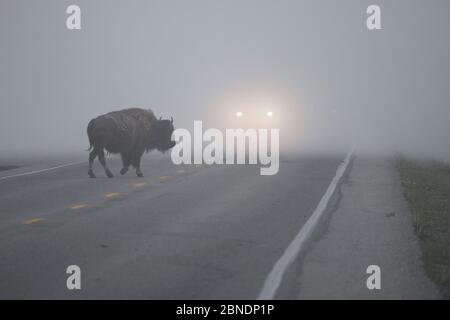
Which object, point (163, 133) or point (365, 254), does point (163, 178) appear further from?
point (365, 254)

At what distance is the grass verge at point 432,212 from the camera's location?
8.07 m

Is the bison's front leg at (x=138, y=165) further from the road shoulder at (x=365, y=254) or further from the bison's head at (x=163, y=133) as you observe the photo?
the road shoulder at (x=365, y=254)

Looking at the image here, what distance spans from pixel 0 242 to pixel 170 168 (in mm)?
9774

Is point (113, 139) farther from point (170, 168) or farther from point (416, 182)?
point (416, 182)

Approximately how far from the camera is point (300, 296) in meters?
6.84

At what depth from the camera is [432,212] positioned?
1163 centimetres

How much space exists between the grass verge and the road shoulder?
5.2 inches

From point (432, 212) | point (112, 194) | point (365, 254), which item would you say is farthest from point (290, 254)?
point (112, 194)

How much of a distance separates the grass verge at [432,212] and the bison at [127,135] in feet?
20.5

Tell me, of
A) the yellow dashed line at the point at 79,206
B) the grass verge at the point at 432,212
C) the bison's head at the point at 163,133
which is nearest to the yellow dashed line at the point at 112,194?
the yellow dashed line at the point at 79,206

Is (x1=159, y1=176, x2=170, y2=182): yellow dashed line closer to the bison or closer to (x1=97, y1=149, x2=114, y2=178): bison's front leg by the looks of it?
the bison

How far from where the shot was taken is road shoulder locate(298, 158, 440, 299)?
7117 mm

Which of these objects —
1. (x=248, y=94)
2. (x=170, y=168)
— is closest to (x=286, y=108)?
(x=248, y=94)

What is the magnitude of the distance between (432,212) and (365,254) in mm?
3538
